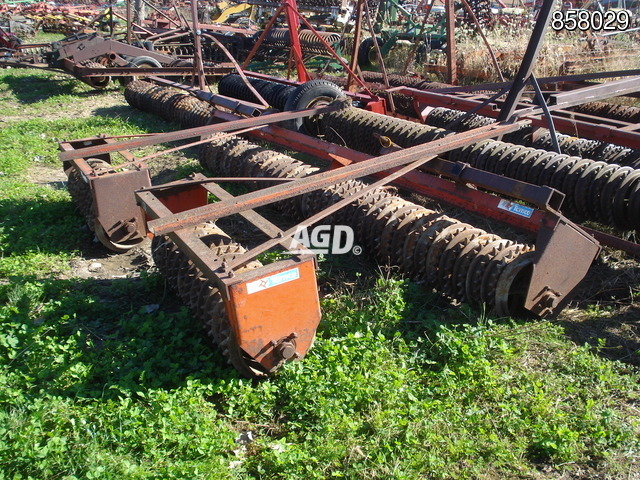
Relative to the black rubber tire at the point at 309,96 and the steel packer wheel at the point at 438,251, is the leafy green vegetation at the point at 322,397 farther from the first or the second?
the black rubber tire at the point at 309,96

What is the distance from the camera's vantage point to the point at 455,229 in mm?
3596

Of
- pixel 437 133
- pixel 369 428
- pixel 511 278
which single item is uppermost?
pixel 437 133

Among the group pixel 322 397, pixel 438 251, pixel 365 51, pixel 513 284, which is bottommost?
pixel 322 397

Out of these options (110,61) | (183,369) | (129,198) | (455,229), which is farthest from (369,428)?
(110,61)

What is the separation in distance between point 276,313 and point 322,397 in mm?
456

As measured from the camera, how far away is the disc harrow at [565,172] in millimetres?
4180

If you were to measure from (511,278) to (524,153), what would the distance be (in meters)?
2.10

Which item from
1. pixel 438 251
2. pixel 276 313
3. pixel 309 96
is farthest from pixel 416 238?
pixel 309 96

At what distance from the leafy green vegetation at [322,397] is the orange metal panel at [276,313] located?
18cm

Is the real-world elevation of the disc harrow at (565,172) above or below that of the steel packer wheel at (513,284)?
above

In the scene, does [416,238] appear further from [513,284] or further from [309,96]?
[309,96]

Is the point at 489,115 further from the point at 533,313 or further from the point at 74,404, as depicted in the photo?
the point at 74,404

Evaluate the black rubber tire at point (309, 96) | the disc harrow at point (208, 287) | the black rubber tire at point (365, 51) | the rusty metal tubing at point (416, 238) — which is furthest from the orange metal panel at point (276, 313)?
the black rubber tire at point (365, 51)

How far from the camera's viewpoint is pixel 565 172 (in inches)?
180
